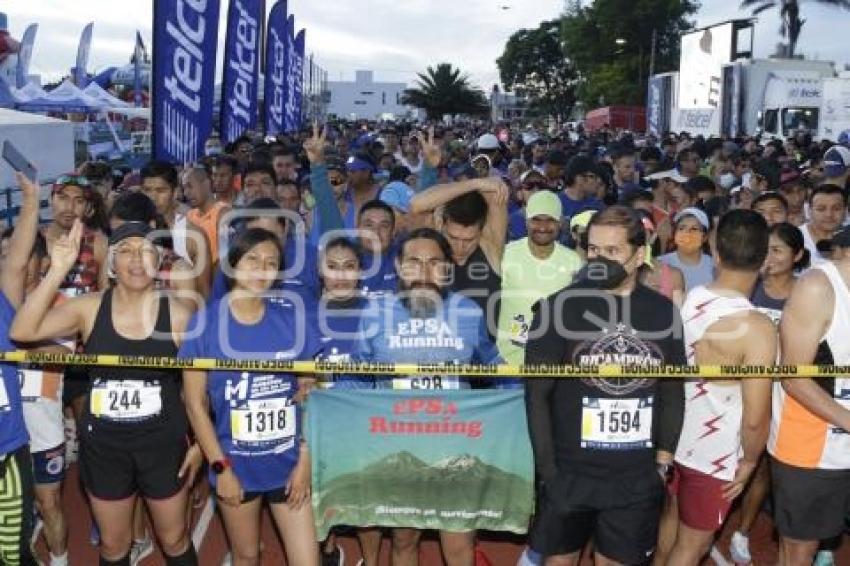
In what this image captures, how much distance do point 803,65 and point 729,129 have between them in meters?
4.47

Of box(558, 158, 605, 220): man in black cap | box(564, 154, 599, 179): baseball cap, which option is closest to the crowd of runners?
box(558, 158, 605, 220): man in black cap

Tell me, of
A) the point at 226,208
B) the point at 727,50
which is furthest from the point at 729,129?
the point at 226,208

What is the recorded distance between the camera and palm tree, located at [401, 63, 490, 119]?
3204 inches

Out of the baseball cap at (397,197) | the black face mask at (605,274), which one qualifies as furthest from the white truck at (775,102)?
the black face mask at (605,274)

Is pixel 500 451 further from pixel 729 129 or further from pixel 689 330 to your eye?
pixel 729 129

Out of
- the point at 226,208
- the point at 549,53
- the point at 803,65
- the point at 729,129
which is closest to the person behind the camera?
the point at 226,208

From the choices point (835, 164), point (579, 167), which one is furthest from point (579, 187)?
point (835, 164)

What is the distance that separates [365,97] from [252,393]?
5486 inches

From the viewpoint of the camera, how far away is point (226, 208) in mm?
7160

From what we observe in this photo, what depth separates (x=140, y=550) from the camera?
5.42 meters

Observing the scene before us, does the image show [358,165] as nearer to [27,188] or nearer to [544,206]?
[544,206]

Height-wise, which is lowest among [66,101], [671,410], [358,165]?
[671,410]

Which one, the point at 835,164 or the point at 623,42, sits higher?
the point at 623,42

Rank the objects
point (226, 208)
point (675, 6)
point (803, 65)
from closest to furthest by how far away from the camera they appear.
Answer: point (226, 208), point (803, 65), point (675, 6)
